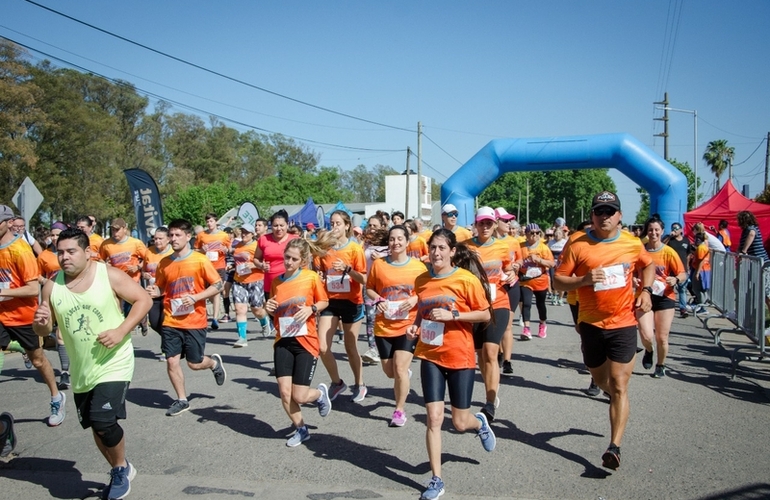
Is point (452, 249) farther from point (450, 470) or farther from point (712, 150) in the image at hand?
point (712, 150)

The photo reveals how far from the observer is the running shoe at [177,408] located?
21.4ft

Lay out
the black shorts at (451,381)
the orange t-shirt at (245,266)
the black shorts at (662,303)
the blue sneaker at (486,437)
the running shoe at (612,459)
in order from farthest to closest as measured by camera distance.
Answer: the orange t-shirt at (245,266), the black shorts at (662,303), the blue sneaker at (486,437), the running shoe at (612,459), the black shorts at (451,381)

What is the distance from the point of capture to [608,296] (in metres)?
4.96

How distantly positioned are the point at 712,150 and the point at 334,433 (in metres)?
68.6

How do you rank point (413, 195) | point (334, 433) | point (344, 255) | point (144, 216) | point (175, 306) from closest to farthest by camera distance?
point (334, 433) < point (175, 306) < point (344, 255) < point (144, 216) < point (413, 195)

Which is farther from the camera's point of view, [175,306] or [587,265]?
[175,306]

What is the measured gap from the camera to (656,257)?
7828 millimetres

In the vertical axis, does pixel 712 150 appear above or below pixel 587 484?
above

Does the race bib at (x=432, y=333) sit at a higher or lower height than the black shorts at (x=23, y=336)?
higher

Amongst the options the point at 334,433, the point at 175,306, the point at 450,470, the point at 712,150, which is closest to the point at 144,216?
the point at 175,306

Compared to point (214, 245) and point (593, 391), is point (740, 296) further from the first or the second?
point (214, 245)

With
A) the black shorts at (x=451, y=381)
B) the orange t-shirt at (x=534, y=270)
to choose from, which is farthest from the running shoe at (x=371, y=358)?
the black shorts at (x=451, y=381)

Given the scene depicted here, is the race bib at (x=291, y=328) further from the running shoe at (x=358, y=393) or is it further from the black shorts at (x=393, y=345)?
the running shoe at (x=358, y=393)

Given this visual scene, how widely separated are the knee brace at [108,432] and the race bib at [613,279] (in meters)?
3.71
